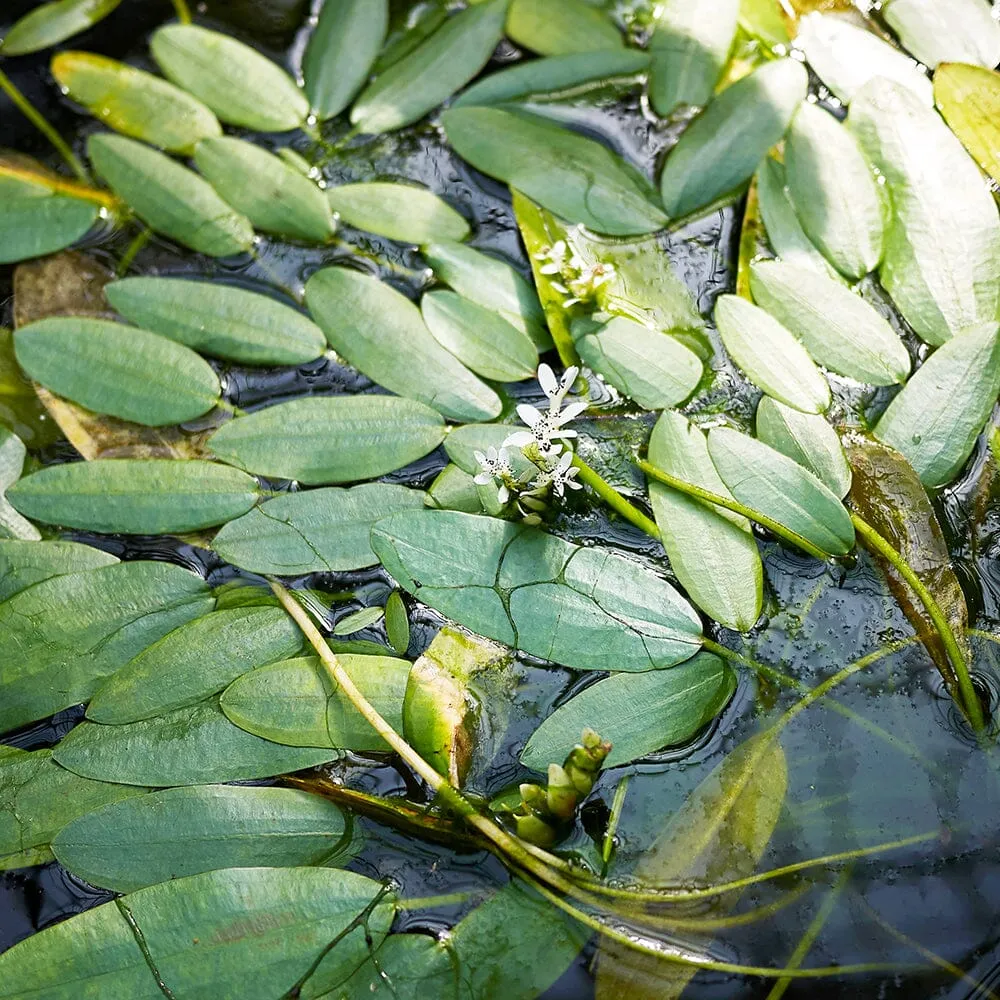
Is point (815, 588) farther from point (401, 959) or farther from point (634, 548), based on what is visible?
point (401, 959)

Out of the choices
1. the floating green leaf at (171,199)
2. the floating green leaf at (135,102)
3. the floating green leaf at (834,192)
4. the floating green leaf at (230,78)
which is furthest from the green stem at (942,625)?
the floating green leaf at (135,102)

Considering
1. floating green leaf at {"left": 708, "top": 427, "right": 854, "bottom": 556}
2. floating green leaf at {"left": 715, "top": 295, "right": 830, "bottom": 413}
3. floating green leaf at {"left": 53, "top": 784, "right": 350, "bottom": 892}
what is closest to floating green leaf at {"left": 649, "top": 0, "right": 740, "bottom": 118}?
floating green leaf at {"left": 715, "top": 295, "right": 830, "bottom": 413}

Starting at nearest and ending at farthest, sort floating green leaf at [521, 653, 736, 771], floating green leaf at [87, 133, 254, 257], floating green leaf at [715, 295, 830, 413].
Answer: floating green leaf at [521, 653, 736, 771] < floating green leaf at [715, 295, 830, 413] < floating green leaf at [87, 133, 254, 257]

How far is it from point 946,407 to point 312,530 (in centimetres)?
119

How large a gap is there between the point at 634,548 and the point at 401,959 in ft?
2.56

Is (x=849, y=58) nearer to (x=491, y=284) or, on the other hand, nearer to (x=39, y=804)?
(x=491, y=284)

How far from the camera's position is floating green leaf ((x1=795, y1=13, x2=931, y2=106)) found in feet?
6.67

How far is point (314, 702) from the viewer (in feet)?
5.17


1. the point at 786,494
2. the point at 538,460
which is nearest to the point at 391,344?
the point at 538,460

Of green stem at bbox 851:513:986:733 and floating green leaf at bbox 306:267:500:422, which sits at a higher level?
floating green leaf at bbox 306:267:500:422

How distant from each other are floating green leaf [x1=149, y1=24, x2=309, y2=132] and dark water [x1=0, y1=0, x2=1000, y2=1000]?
3.22ft

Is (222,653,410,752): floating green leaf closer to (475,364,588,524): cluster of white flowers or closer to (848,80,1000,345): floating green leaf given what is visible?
(475,364,588,524): cluster of white flowers

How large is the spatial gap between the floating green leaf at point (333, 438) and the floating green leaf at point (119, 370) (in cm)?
14

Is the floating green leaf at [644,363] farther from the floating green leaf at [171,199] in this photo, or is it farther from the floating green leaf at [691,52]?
the floating green leaf at [171,199]
